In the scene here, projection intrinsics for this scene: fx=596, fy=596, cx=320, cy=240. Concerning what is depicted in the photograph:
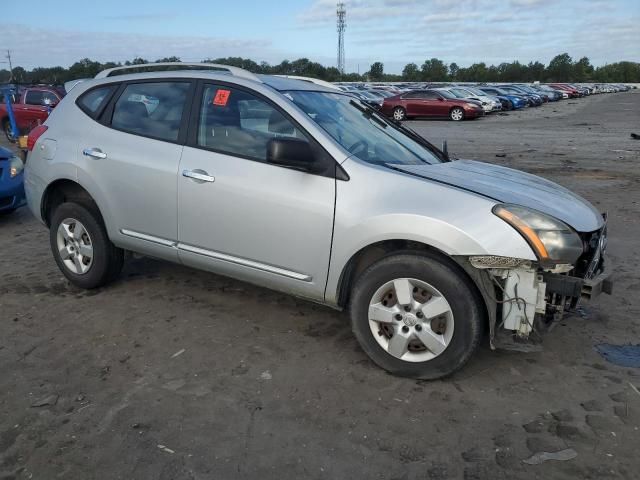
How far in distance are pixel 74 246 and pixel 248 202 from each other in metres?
1.92

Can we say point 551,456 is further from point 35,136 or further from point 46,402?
point 35,136

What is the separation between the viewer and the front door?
376 centimetres

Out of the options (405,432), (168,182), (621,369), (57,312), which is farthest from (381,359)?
(57,312)

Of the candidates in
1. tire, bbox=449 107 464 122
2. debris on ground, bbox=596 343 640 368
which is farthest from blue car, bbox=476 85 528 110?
A: debris on ground, bbox=596 343 640 368

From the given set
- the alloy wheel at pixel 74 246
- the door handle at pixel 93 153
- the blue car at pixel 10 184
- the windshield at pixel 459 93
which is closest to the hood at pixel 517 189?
the door handle at pixel 93 153

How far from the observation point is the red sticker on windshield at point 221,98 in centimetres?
424

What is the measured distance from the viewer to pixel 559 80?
129 meters

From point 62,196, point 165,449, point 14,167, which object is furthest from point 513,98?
point 165,449

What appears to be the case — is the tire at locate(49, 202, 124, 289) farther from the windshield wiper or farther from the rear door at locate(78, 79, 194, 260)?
the windshield wiper

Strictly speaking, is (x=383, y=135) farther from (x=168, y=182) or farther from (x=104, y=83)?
(x=104, y=83)

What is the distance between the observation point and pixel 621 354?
3953 millimetres

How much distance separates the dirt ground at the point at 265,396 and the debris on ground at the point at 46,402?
10 millimetres

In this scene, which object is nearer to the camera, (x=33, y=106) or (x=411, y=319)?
(x=411, y=319)

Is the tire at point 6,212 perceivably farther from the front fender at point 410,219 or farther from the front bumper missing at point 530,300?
the front bumper missing at point 530,300
